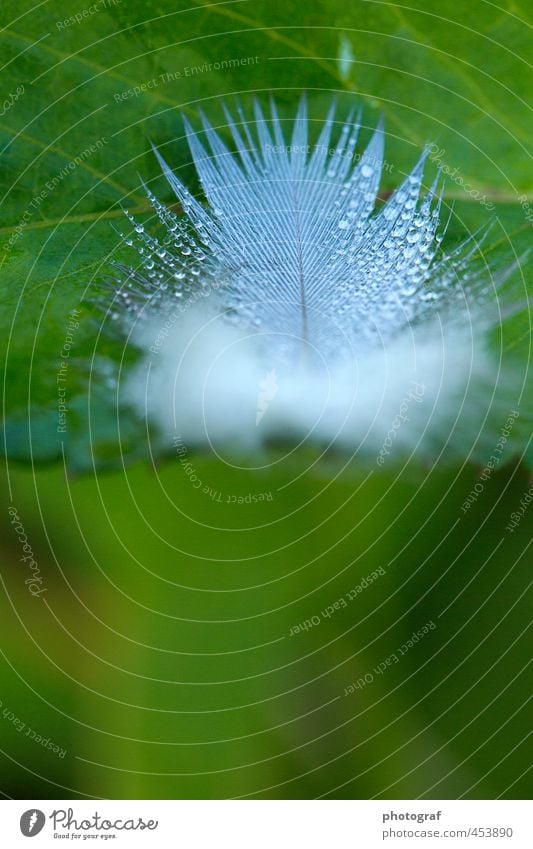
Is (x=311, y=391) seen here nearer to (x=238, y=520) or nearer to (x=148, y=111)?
(x=238, y=520)

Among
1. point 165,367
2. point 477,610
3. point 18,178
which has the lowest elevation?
point 477,610

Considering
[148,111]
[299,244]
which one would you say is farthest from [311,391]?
[148,111]
